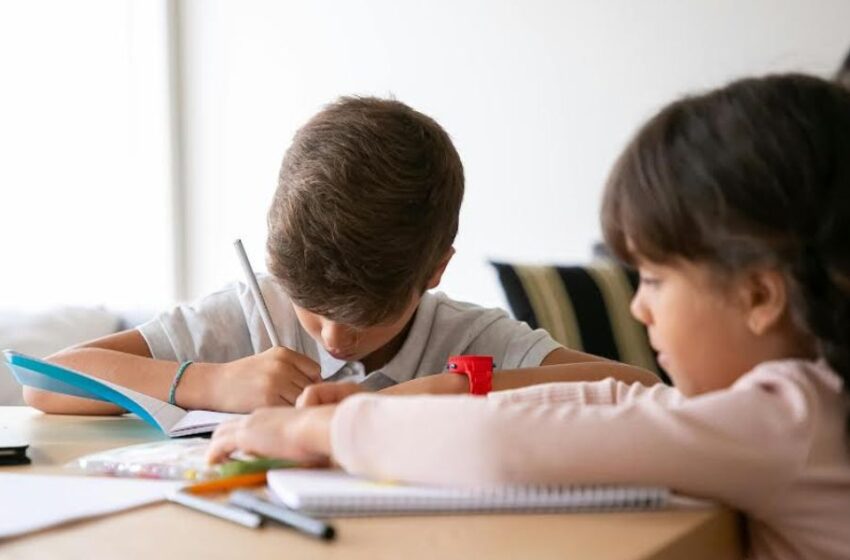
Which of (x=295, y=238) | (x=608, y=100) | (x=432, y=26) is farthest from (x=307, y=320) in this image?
(x=432, y=26)

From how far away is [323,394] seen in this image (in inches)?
35.8

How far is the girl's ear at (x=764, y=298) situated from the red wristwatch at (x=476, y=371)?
38cm

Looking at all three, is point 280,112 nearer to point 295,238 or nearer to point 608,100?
point 608,100

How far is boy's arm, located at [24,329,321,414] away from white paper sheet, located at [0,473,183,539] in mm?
370

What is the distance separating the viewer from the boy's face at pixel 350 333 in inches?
49.5

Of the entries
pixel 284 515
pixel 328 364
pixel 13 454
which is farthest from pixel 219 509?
pixel 328 364

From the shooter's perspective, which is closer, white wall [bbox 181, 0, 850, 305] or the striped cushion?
the striped cushion

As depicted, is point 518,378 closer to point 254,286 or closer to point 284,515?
point 254,286

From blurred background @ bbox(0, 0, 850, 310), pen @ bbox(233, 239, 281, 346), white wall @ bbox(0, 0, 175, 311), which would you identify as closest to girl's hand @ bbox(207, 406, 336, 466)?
pen @ bbox(233, 239, 281, 346)

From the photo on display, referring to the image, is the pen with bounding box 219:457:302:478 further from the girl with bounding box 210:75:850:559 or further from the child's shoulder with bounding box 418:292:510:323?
the child's shoulder with bounding box 418:292:510:323

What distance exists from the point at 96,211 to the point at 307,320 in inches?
72.6

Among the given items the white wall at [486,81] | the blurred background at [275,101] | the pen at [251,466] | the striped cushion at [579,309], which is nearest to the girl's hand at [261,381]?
the pen at [251,466]

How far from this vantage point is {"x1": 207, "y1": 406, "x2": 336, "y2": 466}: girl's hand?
77 centimetres

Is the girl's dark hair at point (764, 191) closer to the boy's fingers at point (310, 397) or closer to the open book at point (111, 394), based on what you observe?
the boy's fingers at point (310, 397)
